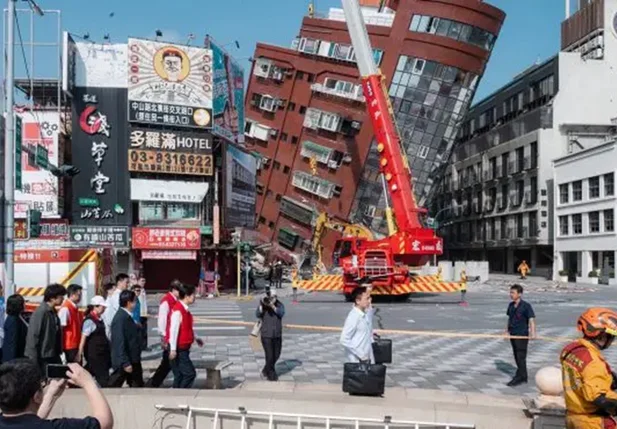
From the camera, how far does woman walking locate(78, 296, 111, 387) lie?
9320 mm

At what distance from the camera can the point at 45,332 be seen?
8336 mm

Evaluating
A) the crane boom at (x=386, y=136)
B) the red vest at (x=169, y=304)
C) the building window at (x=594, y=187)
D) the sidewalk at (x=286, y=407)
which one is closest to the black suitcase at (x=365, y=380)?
the sidewalk at (x=286, y=407)

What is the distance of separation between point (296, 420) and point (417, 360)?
7.99 meters

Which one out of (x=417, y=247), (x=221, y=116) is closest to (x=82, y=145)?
(x=221, y=116)

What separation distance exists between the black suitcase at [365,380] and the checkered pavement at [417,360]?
298 centimetres

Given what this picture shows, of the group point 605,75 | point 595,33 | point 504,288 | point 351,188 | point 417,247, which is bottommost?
point 504,288

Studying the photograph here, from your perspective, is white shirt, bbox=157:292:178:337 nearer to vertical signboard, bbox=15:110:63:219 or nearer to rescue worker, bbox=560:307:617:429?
rescue worker, bbox=560:307:617:429

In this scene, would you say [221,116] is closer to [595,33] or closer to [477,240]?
[595,33]

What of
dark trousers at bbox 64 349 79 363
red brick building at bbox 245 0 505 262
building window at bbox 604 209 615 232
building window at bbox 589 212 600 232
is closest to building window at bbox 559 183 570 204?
building window at bbox 589 212 600 232

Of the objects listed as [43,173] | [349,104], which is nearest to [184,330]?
[43,173]

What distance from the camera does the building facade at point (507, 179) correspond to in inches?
2393

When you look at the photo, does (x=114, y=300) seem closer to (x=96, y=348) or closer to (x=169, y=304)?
(x=96, y=348)

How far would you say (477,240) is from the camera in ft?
250

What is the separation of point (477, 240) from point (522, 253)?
7332mm
